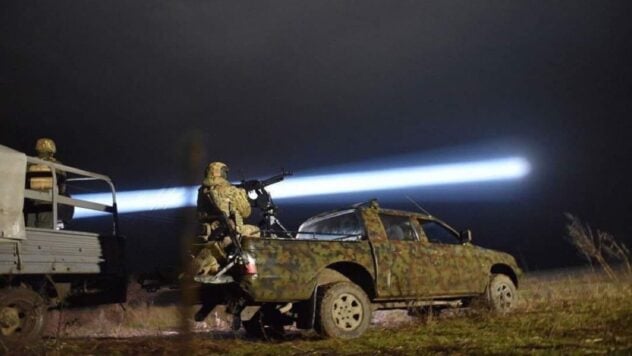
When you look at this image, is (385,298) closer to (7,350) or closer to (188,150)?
(7,350)

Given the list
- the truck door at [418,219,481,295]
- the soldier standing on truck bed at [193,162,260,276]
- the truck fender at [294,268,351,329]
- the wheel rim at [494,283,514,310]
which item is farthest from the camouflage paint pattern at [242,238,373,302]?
the wheel rim at [494,283,514,310]

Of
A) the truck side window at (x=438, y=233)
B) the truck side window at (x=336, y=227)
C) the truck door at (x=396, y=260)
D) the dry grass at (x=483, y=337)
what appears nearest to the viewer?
the dry grass at (x=483, y=337)

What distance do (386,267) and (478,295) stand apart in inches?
78.7

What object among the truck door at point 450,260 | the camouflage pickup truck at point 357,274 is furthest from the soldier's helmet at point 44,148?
the truck door at point 450,260

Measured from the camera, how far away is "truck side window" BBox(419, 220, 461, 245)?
330 inches

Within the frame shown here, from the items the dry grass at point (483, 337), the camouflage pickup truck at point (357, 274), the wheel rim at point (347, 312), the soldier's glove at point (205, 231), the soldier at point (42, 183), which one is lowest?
the dry grass at point (483, 337)

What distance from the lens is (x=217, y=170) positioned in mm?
7129

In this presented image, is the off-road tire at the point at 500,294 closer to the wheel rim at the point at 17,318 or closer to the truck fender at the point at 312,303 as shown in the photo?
the truck fender at the point at 312,303

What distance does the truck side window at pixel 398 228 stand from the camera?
7633mm

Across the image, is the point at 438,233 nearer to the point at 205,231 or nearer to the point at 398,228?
the point at 398,228

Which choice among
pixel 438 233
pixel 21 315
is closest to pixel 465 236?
pixel 438 233

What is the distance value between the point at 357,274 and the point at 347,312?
2.11ft

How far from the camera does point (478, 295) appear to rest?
27.2 feet

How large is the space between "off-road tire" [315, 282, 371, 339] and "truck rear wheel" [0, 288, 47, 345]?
9.98 feet
